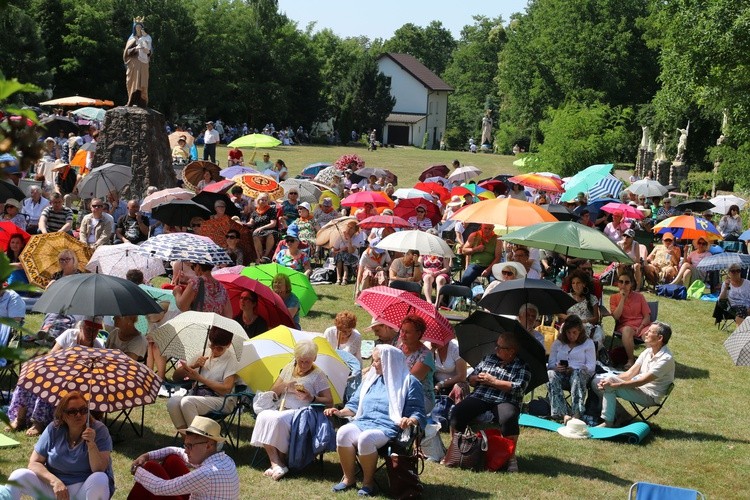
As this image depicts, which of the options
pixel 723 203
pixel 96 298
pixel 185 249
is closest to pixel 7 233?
pixel 185 249

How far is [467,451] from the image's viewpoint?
8.94 meters

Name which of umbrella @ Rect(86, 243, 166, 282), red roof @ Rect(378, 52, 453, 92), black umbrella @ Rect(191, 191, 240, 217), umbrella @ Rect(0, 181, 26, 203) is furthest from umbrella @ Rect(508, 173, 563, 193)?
red roof @ Rect(378, 52, 453, 92)

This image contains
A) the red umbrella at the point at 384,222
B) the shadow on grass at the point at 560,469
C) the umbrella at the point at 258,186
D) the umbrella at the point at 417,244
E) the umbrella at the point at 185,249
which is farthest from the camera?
the umbrella at the point at 258,186

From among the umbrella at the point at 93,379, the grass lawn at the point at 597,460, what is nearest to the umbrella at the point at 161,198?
the grass lawn at the point at 597,460

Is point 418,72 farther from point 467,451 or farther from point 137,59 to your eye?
point 467,451

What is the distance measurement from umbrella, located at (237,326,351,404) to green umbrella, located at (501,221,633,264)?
13.9 feet

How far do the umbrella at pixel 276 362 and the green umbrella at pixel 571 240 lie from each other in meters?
4.22

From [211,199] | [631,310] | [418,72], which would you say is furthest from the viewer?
[418,72]

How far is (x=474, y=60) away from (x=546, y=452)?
105809 mm

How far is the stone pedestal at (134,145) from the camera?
23.1 m

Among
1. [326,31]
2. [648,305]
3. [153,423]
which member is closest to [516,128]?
[326,31]

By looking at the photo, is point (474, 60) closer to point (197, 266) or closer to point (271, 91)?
point (271, 91)

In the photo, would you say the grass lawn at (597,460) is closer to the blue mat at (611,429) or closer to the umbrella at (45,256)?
the blue mat at (611,429)

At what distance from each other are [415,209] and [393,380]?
37.5 ft
